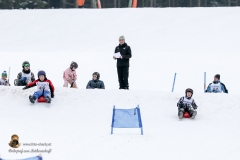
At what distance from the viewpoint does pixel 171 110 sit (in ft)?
58.7

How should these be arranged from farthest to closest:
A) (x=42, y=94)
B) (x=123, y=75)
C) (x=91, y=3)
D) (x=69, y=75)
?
(x=91, y=3)
(x=69, y=75)
(x=123, y=75)
(x=42, y=94)

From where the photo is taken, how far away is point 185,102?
17172 millimetres

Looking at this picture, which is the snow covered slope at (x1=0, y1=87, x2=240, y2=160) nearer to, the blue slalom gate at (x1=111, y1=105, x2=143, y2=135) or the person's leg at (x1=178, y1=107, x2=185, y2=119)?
the person's leg at (x1=178, y1=107, x2=185, y2=119)

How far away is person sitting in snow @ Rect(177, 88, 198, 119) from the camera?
16859 mm

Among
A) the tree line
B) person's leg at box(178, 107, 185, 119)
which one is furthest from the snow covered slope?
the tree line

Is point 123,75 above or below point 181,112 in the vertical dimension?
above

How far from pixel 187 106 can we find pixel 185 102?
0.69 ft

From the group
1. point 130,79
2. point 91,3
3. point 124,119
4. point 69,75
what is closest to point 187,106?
point 124,119

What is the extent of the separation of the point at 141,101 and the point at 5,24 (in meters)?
21.9

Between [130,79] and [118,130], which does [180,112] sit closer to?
[118,130]

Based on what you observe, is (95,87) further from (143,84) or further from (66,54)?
(66,54)

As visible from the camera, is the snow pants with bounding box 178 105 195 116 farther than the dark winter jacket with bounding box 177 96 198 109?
No

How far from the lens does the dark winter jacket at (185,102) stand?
1702cm

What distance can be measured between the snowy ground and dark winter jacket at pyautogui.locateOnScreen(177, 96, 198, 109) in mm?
356
